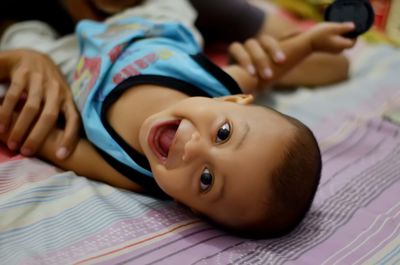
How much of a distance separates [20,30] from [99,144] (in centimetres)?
44

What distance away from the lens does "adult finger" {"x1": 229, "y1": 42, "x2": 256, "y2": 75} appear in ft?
3.64

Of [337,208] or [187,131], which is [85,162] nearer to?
[187,131]

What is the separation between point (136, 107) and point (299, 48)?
0.44 meters

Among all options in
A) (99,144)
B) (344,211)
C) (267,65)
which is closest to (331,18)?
(267,65)

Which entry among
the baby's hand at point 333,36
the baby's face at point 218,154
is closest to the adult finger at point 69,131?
the baby's face at point 218,154

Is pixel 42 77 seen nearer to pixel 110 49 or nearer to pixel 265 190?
pixel 110 49

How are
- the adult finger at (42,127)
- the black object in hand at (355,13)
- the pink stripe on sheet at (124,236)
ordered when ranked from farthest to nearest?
1. the black object in hand at (355,13)
2. the adult finger at (42,127)
3. the pink stripe on sheet at (124,236)

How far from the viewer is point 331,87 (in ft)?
4.47

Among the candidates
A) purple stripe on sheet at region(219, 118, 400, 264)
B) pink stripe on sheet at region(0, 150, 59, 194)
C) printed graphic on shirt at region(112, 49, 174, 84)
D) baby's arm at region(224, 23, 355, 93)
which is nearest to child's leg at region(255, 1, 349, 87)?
baby's arm at region(224, 23, 355, 93)

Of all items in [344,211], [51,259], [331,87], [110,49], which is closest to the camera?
[51,259]

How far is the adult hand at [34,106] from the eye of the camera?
860 mm

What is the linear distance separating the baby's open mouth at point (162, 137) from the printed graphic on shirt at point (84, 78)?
209mm

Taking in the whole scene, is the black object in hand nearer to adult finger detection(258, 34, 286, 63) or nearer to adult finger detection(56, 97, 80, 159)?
adult finger detection(258, 34, 286, 63)

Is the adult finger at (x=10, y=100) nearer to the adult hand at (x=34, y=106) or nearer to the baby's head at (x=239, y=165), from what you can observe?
the adult hand at (x=34, y=106)
